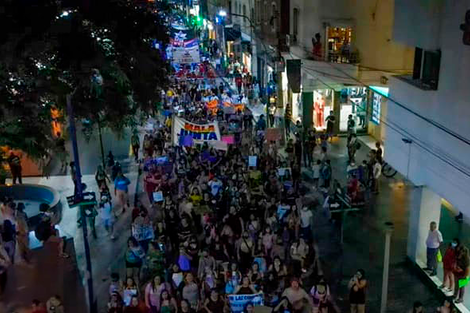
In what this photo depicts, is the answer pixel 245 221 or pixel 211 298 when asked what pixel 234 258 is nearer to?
pixel 245 221

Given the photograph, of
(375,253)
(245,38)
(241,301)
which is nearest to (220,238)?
(241,301)

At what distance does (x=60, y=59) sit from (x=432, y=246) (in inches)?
369

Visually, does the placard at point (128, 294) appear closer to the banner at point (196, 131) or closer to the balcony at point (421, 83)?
the banner at point (196, 131)

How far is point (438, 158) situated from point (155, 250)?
21.6 ft

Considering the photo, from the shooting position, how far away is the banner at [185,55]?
113 ft

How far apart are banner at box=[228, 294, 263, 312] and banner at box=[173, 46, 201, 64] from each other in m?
23.9

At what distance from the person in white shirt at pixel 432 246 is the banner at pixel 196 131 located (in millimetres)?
6878

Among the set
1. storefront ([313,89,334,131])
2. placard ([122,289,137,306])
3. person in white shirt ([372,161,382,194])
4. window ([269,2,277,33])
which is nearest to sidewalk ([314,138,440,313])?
person in white shirt ([372,161,382,194])

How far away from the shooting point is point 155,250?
14.0 metres

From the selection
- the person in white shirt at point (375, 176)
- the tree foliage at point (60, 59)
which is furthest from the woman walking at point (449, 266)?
the tree foliage at point (60, 59)

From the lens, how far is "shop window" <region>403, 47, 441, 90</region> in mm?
13516

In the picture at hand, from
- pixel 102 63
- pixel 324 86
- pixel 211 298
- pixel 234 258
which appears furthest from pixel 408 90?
pixel 324 86

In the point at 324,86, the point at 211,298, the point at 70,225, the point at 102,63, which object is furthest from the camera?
the point at 324,86

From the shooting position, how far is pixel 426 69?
14.0 metres
